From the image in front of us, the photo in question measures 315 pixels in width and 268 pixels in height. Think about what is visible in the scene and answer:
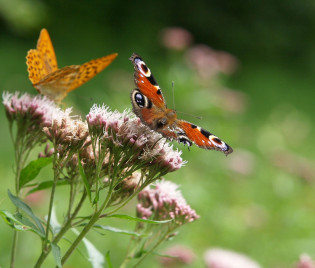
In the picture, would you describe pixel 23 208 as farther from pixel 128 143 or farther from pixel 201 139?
pixel 201 139

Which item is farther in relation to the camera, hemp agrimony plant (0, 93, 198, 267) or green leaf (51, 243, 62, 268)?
hemp agrimony plant (0, 93, 198, 267)

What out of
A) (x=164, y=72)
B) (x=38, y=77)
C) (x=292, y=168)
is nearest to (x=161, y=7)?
(x=164, y=72)

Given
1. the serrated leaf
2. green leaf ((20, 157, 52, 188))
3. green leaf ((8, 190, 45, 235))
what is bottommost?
the serrated leaf

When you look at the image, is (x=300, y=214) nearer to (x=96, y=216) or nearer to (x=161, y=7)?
(x=96, y=216)

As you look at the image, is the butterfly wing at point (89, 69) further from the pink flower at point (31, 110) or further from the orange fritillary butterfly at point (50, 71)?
the pink flower at point (31, 110)

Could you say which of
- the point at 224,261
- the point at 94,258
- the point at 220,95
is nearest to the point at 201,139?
the point at 94,258

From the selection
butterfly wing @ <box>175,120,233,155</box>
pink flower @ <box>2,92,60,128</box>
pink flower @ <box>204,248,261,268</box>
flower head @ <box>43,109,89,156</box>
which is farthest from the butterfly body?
pink flower @ <box>204,248,261,268</box>

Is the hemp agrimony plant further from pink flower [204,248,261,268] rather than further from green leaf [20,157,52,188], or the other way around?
pink flower [204,248,261,268]
